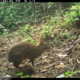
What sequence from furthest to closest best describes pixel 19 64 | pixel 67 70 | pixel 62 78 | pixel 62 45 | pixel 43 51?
1. pixel 43 51
2. pixel 62 45
3. pixel 19 64
4. pixel 67 70
5. pixel 62 78

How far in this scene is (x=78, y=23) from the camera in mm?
2770

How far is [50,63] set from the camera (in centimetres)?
216

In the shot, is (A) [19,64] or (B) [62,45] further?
(B) [62,45]

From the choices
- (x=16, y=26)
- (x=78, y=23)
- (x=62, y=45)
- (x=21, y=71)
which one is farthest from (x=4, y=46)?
(x=78, y=23)

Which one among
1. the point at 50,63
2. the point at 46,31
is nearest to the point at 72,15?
the point at 46,31

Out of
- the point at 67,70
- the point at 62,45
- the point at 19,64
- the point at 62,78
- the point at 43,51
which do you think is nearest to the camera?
the point at 62,78

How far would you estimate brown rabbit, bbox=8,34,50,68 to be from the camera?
224 cm

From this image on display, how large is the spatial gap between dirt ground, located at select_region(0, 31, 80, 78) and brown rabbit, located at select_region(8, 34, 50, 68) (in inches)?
2.3

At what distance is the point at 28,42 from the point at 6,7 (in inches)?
20.2

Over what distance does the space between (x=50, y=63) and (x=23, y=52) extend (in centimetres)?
36

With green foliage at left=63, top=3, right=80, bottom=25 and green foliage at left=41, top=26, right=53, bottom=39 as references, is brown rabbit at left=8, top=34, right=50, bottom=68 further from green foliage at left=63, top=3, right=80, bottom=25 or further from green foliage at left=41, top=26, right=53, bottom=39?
green foliage at left=63, top=3, right=80, bottom=25

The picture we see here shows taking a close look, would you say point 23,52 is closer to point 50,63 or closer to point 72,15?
point 50,63

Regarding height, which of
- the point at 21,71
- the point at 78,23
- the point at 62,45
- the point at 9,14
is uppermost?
the point at 9,14

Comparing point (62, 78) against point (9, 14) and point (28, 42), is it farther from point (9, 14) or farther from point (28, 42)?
point (9, 14)
